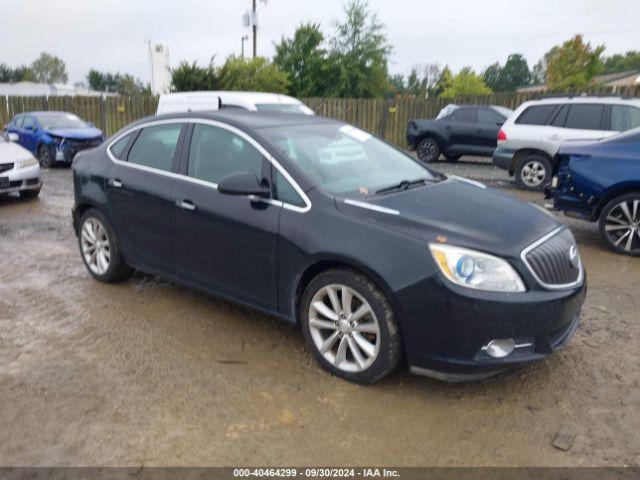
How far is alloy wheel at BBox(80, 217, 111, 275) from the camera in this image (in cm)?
537

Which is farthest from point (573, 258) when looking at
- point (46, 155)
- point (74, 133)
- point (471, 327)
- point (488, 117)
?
point (46, 155)

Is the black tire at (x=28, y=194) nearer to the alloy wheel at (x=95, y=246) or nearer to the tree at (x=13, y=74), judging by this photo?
the alloy wheel at (x=95, y=246)

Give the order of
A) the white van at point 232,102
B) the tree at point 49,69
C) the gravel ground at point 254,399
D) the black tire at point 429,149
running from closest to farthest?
the gravel ground at point 254,399 → the white van at point 232,102 → the black tire at point 429,149 → the tree at point 49,69

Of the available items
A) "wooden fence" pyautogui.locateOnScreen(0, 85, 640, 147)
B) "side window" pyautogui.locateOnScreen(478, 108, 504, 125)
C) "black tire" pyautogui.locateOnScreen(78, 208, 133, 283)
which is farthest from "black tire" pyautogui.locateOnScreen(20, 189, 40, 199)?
"wooden fence" pyautogui.locateOnScreen(0, 85, 640, 147)

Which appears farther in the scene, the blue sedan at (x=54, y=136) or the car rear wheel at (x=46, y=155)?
the car rear wheel at (x=46, y=155)

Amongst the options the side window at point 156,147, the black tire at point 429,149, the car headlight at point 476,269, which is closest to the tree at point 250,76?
the black tire at point 429,149

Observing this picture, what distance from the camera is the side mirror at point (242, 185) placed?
383 cm

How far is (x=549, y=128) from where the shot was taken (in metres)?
10.5

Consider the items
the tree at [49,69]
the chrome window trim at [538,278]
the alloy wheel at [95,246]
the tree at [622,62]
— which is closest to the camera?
the chrome window trim at [538,278]

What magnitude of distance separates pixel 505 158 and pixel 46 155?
11733 mm

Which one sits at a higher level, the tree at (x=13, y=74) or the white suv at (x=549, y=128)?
the tree at (x=13, y=74)

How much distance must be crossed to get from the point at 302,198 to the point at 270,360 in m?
1.17

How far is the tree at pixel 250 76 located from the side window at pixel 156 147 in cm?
1797

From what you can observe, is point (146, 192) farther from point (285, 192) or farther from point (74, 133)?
point (74, 133)
